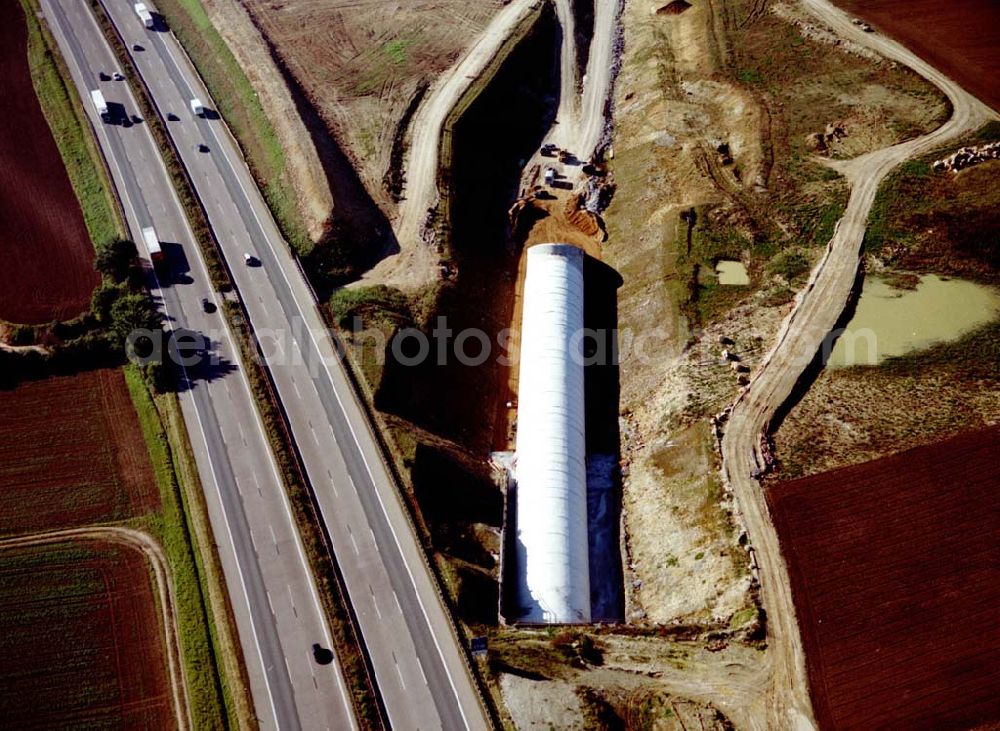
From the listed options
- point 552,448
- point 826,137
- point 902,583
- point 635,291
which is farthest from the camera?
point 826,137

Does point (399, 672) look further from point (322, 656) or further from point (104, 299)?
point (104, 299)

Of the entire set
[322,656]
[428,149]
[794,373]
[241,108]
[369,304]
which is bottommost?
[322,656]

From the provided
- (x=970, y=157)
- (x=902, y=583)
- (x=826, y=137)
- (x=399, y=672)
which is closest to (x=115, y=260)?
(x=399, y=672)

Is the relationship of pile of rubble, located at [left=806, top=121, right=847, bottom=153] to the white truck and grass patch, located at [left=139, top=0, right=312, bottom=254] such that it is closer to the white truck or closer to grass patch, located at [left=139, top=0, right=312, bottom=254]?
grass patch, located at [left=139, top=0, right=312, bottom=254]

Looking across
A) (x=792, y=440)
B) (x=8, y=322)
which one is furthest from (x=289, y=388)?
(x=792, y=440)

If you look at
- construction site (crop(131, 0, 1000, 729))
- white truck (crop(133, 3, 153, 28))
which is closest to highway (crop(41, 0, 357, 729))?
construction site (crop(131, 0, 1000, 729))
